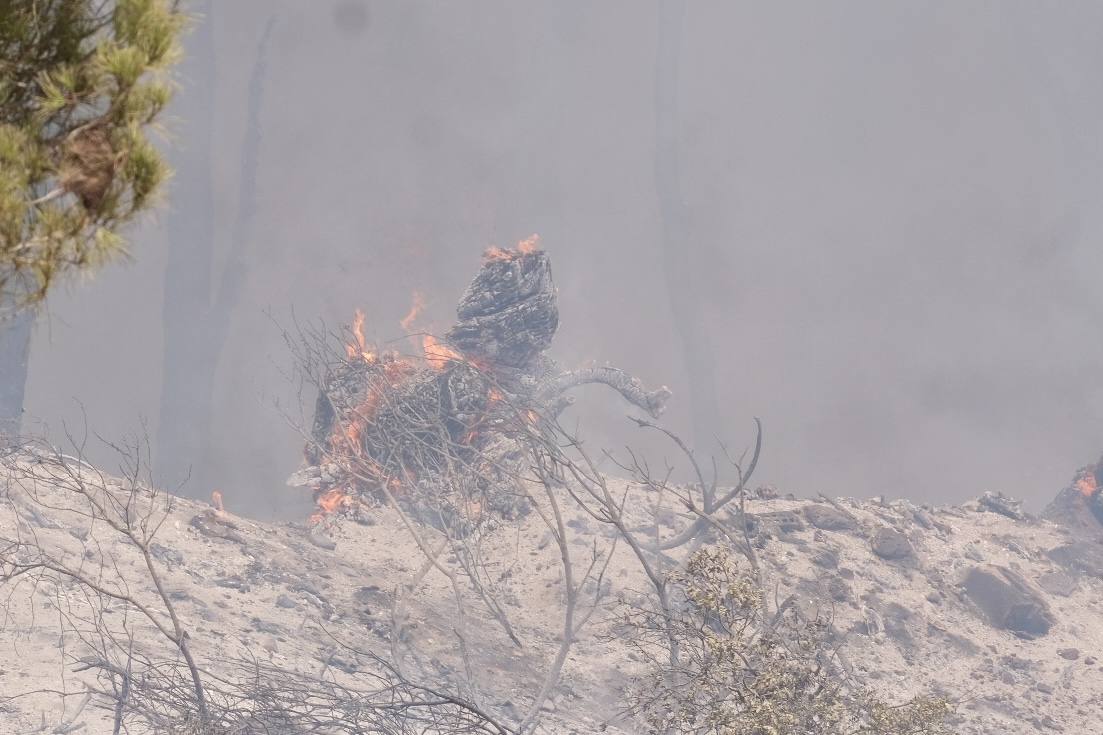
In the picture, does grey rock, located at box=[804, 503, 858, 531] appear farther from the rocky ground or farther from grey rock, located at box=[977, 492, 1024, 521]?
grey rock, located at box=[977, 492, 1024, 521]

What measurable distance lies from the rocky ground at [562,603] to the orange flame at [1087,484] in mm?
957

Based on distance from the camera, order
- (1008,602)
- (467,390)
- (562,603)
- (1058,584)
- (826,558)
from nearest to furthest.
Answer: (562,603) → (1008,602) → (826,558) → (467,390) → (1058,584)

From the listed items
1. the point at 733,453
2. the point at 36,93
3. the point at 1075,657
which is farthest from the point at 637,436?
the point at 36,93

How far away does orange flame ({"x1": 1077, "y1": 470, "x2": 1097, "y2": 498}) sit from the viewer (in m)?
16.1

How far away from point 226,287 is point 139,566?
1378 centimetres

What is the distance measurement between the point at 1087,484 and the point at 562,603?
12343 mm

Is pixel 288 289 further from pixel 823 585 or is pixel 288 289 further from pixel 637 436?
pixel 823 585

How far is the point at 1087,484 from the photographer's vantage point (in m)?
16.2

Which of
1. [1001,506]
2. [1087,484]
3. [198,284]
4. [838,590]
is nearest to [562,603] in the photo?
[838,590]

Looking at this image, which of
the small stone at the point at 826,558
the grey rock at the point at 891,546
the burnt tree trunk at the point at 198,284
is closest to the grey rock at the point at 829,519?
the grey rock at the point at 891,546

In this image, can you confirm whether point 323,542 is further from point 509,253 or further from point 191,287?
point 191,287

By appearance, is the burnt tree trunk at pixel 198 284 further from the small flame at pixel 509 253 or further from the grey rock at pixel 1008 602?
the grey rock at pixel 1008 602

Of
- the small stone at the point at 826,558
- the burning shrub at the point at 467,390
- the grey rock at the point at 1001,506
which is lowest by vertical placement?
the small stone at the point at 826,558

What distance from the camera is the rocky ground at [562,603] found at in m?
7.64
